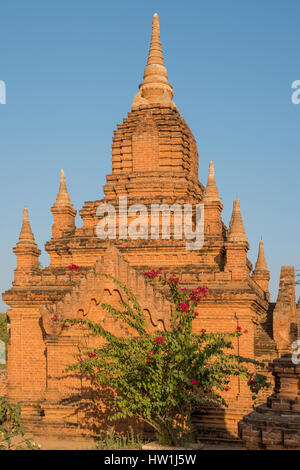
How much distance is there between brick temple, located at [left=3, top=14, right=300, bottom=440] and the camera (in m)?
18.5

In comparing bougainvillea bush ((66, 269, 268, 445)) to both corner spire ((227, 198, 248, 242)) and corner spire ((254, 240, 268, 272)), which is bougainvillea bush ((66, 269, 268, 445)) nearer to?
corner spire ((227, 198, 248, 242))

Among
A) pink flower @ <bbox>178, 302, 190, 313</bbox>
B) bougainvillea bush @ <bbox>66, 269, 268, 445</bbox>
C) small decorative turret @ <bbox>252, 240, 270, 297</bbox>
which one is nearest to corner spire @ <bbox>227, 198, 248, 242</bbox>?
pink flower @ <bbox>178, 302, 190, 313</bbox>

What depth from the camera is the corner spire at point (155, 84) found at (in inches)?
1120

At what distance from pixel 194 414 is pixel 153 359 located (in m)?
6.07

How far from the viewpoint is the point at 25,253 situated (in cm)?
2291

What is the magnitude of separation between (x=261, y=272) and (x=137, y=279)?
50.1ft

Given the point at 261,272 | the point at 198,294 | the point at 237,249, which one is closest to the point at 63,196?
the point at 237,249

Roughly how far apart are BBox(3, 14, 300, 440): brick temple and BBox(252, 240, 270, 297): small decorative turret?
6.60 meters

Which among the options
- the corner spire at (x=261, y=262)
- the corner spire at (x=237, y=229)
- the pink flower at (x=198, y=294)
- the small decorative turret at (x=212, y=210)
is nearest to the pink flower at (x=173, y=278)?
the pink flower at (x=198, y=294)

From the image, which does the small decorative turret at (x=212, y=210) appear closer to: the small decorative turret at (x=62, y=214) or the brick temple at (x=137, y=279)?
the brick temple at (x=137, y=279)

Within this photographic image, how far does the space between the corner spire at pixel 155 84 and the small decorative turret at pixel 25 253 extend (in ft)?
29.3

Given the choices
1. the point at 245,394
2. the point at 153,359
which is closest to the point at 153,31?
the point at 245,394
